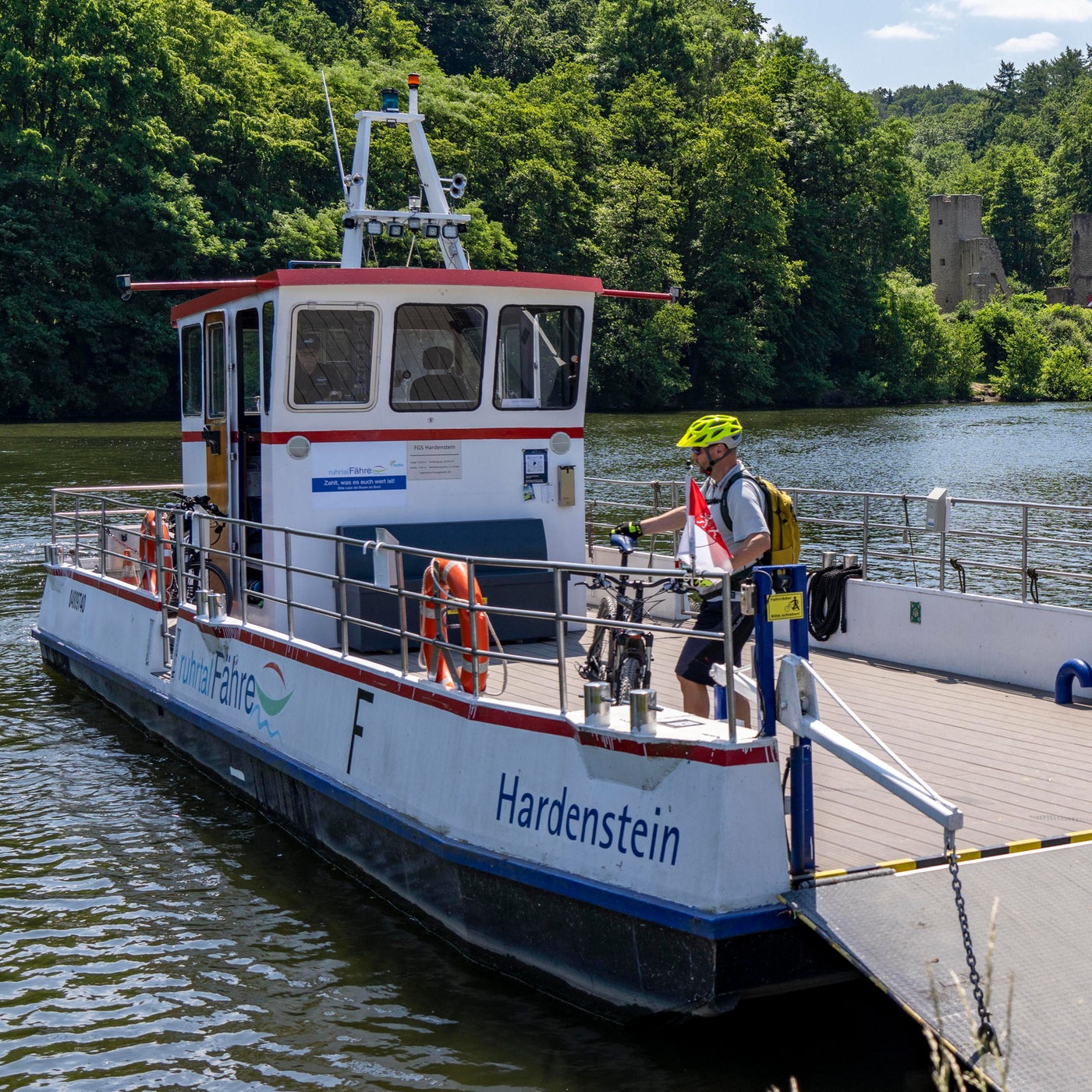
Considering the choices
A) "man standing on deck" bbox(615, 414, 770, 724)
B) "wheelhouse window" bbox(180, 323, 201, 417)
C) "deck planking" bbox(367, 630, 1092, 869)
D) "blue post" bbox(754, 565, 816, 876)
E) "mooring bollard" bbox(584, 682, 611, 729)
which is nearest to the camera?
"blue post" bbox(754, 565, 816, 876)

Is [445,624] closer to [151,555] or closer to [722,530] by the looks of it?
[722,530]

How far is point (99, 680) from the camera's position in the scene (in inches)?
506

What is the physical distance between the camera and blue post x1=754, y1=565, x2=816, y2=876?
232 inches

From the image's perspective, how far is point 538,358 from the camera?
10.5 meters

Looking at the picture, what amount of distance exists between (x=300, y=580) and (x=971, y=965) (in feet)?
19.3

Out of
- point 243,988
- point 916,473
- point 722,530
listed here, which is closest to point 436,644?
point 722,530

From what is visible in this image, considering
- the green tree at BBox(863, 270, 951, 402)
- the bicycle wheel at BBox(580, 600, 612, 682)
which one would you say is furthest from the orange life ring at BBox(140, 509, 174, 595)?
the green tree at BBox(863, 270, 951, 402)

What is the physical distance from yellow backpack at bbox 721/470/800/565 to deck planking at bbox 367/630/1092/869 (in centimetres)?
101

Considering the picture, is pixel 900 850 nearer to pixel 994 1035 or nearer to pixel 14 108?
pixel 994 1035

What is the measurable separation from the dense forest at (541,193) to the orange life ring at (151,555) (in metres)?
42.3

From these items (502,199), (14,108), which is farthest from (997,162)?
(14,108)

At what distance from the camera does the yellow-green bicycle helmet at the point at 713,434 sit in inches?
278

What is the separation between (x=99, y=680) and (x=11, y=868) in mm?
3716

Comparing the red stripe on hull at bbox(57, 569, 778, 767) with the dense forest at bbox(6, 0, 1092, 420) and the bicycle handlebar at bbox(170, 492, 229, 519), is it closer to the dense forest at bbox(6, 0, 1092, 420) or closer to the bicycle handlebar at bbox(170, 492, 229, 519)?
the bicycle handlebar at bbox(170, 492, 229, 519)
